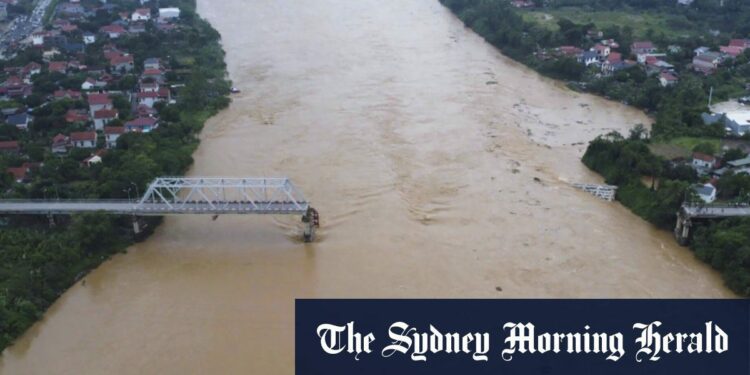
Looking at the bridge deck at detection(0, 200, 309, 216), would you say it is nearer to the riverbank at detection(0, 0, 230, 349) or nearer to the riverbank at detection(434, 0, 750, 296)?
the riverbank at detection(0, 0, 230, 349)

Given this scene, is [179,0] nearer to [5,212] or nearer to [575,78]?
[575,78]

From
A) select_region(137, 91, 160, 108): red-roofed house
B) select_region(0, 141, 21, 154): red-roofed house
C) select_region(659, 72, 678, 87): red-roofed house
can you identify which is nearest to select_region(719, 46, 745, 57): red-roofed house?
select_region(659, 72, 678, 87): red-roofed house

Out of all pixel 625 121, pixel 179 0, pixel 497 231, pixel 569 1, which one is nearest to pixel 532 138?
pixel 625 121

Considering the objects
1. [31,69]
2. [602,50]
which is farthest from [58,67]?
[602,50]

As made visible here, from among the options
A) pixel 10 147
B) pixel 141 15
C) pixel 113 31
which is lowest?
pixel 10 147

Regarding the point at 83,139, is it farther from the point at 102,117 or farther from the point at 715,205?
the point at 715,205

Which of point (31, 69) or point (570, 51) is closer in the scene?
point (31, 69)
